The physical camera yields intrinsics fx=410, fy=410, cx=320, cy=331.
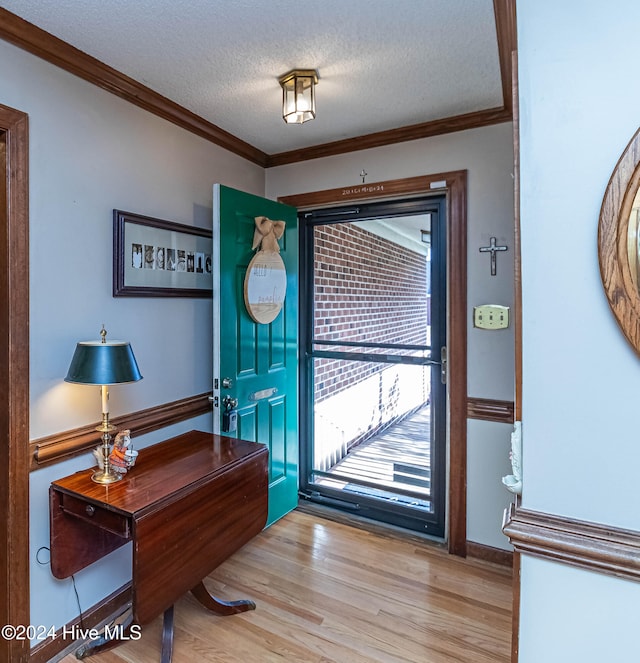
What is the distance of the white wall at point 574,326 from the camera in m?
0.79

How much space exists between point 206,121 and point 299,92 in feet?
2.26

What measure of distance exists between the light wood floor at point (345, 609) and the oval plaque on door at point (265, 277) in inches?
53.6

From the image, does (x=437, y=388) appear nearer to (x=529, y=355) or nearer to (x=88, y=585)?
(x=529, y=355)

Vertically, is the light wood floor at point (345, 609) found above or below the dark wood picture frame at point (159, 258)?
below

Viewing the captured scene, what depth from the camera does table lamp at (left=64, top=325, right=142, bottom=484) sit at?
149 centimetres

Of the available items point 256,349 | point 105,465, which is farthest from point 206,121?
point 105,465

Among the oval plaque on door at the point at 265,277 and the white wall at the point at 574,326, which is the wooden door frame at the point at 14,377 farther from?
the white wall at the point at 574,326

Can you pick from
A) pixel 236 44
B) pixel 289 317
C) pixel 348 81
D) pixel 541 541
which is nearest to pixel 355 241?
pixel 289 317

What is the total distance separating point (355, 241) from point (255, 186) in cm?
77

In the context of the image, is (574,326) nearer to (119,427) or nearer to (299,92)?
(299,92)

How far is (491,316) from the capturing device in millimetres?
2150

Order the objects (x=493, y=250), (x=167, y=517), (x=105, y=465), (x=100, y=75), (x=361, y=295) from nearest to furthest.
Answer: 1. (x=167, y=517)
2. (x=105, y=465)
3. (x=100, y=75)
4. (x=493, y=250)
5. (x=361, y=295)

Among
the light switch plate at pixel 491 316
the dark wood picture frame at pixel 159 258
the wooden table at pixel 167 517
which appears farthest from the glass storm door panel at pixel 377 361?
the wooden table at pixel 167 517

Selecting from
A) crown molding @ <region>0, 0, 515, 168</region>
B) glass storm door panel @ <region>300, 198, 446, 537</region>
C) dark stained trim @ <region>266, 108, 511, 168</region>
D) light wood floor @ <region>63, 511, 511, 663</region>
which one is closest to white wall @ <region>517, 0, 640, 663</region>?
crown molding @ <region>0, 0, 515, 168</region>
